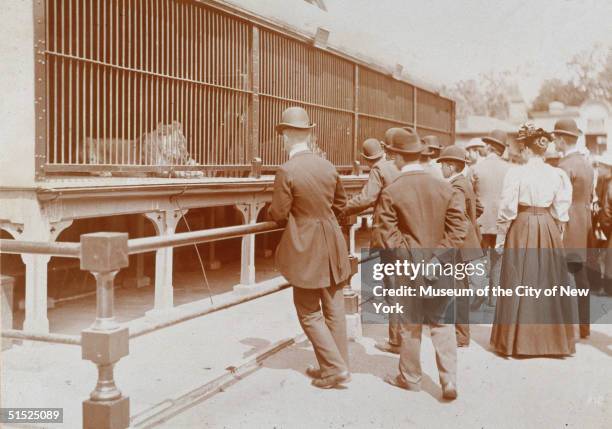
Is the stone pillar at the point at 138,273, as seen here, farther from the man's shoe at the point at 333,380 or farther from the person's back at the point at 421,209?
the person's back at the point at 421,209

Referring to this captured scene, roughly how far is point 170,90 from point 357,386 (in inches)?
178

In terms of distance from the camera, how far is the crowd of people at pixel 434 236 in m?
4.50

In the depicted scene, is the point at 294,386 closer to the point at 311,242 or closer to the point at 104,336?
the point at 311,242

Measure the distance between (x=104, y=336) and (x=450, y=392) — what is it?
2.25m

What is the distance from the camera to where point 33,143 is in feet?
19.2

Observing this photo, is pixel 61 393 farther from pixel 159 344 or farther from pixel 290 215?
pixel 290 215

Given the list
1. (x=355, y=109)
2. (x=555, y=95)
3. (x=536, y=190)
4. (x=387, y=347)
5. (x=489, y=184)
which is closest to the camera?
(x=536, y=190)

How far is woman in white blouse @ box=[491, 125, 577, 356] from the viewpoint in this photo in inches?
215

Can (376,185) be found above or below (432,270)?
above

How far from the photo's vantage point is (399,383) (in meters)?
4.57

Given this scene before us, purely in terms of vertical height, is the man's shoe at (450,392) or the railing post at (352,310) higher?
the railing post at (352,310)

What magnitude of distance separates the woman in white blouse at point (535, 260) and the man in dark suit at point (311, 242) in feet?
5.66

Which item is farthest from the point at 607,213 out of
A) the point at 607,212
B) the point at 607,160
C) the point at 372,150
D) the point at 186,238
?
the point at 186,238

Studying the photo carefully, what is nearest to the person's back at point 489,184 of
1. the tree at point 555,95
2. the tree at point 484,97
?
the tree at point 555,95
